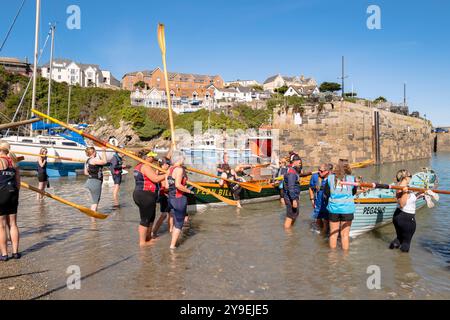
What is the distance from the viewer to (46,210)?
11328 millimetres

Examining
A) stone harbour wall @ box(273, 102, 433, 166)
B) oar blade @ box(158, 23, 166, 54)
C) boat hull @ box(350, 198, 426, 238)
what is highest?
oar blade @ box(158, 23, 166, 54)

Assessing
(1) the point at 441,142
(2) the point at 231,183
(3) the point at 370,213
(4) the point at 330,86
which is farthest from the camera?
(4) the point at 330,86

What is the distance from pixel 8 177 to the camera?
617 centimetres

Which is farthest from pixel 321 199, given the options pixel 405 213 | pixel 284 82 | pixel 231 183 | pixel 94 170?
pixel 284 82

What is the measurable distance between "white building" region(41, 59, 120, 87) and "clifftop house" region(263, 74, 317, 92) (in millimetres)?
55991

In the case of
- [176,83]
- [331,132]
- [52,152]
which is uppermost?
[176,83]

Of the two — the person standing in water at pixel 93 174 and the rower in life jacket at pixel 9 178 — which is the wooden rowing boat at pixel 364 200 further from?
the rower in life jacket at pixel 9 178

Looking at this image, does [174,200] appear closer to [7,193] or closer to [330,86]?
[7,193]

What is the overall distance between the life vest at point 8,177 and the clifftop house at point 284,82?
393 feet

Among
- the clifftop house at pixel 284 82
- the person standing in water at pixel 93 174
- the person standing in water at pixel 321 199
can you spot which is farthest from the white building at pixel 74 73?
the person standing in water at pixel 321 199

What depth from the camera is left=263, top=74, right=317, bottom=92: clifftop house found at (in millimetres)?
123037

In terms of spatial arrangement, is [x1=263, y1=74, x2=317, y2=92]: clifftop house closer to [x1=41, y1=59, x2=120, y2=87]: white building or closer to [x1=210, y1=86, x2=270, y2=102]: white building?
[x1=210, y1=86, x2=270, y2=102]: white building

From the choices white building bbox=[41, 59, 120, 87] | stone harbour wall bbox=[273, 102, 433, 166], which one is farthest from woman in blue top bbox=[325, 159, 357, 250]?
white building bbox=[41, 59, 120, 87]

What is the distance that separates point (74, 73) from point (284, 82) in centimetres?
6883
